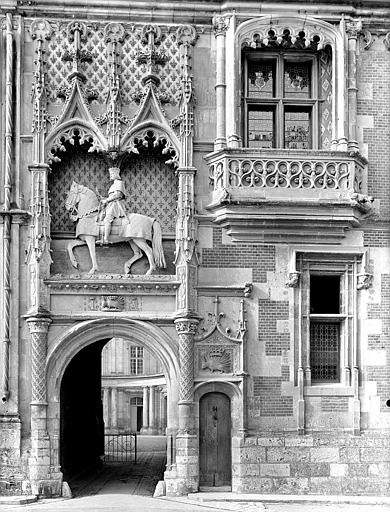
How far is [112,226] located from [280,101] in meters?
4.18

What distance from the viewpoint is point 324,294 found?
60.9ft

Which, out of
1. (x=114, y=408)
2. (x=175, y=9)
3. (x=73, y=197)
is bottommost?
(x=114, y=408)

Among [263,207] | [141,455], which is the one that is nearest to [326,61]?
[263,207]

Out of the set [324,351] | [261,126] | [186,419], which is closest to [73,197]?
[261,126]

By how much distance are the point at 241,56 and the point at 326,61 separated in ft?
5.67

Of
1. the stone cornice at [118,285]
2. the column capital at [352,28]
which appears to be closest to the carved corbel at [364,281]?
the stone cornice at [118,285]

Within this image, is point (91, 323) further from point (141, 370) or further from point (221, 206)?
point (141, 370)

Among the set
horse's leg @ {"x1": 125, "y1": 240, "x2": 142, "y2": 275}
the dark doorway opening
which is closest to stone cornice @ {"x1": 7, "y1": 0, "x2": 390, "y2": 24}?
horse's leg @ {"x1": 125, "y1": 240, "x2": 142, "y2": 275}

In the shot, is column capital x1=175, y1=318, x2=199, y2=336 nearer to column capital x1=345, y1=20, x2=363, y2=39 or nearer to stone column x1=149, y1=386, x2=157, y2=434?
column capital x1=345, y1=20, x2=363, y2=39

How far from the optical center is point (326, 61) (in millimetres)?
18766

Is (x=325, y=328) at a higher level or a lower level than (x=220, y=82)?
lower

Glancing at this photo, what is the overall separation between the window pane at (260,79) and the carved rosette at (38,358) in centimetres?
614

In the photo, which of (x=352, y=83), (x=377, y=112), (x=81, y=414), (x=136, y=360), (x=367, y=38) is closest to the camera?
(x=352, y=83)

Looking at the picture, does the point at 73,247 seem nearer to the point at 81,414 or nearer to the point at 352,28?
the point at 81,414
